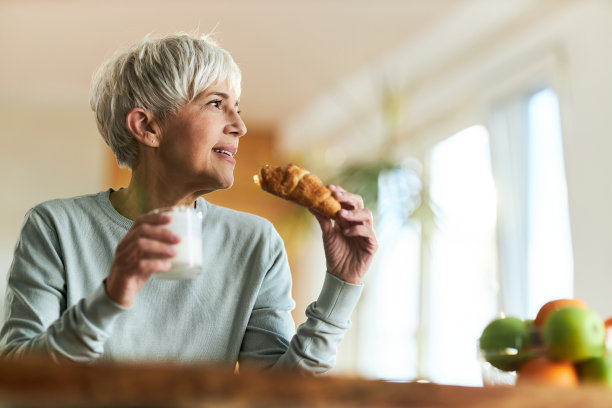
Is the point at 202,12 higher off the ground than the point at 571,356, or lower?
higher

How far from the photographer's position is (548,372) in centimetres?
85

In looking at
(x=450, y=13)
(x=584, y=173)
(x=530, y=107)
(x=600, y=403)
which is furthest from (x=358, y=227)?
(x=450, y=13)

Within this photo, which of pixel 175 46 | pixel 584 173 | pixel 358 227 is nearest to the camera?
pixel 358 227

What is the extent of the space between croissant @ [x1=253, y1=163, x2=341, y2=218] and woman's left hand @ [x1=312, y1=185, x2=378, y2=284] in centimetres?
2

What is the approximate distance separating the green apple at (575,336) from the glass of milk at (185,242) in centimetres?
51

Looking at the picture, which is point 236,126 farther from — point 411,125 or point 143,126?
point 411,125

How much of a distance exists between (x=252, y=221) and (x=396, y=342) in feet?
14.8

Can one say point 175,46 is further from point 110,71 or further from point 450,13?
point 450,13

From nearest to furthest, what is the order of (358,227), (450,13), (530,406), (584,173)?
(530,406), (358,227), (584,173), (450,13)

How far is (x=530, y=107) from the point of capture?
4625 millimetres

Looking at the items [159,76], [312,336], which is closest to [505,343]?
[312,336]

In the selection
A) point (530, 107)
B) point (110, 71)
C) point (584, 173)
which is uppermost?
point (530, 107)

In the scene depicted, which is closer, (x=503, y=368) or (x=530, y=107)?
(x=503, y=368)

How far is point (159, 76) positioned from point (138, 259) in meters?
0.65
